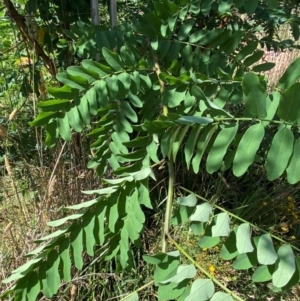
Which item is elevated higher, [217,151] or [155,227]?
[217,151]

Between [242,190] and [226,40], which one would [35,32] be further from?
[242,190]

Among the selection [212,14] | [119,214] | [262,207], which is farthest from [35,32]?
[262,207]

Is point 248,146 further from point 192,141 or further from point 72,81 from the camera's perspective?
point 72,81

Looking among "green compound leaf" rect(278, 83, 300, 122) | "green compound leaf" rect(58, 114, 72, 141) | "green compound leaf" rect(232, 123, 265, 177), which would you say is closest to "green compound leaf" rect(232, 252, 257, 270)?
"green compound leaf" rect(232, 123, 265, 177)

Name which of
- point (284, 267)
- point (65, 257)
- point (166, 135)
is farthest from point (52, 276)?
point (284, 267)

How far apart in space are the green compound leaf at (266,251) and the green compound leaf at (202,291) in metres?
0.13

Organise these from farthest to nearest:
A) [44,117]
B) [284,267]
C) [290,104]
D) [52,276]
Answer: [44,117] < [52,276] < [284,267] < [290,104]

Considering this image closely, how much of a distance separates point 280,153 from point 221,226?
0.87ft

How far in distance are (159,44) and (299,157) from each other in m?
0.84

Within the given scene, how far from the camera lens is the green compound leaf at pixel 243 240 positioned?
1066 millimetres

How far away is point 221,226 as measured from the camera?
3.74ft

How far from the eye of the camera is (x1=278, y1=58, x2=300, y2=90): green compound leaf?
1.07 m

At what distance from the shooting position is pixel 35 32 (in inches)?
90.7

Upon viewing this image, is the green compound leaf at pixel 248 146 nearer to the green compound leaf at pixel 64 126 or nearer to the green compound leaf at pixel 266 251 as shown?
the green compound leaf at pixel 266 251
